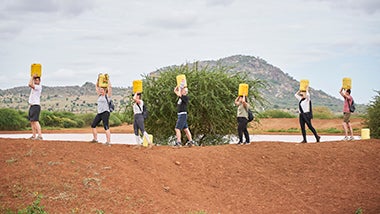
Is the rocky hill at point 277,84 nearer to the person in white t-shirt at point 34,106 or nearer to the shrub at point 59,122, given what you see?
the shrub at point 59,122

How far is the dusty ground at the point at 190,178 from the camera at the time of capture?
39.5 ft

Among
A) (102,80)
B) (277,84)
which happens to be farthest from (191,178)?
(277,84)

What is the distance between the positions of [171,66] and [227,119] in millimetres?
3276

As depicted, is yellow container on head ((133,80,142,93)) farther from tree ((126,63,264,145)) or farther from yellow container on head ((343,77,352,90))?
yellow container on head ((343,77,352,90))

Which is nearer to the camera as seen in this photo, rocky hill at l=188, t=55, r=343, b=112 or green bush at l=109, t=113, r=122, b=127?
green bush at l=109, t=113, r=122, b=127

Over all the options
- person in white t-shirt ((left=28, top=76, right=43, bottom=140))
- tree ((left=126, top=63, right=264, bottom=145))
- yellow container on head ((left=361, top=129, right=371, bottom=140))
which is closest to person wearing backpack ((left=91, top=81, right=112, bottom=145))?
person in white t-shirt ((left=28, top=76, right=43, bottom=140))

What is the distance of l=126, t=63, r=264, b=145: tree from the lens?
20.9 m

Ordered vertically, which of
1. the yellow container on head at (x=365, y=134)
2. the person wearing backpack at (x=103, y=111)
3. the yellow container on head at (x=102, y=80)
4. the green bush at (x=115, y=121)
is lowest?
the green bush at (x=115, y=121)

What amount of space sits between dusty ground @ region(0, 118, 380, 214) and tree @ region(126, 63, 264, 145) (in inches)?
135

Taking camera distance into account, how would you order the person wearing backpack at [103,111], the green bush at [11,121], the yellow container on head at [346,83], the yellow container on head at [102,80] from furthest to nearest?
the green bush at [11,121]
the yellow container on head at [346,83]
the yellow container on head at [102,80]
the person wearing backpack at [103,111]

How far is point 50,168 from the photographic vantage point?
12891 mm

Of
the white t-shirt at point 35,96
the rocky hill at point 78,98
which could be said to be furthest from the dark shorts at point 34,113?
the rocky hill at point 78,98

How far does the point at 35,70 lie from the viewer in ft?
53.0

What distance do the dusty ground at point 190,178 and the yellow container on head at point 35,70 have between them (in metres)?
2.28
